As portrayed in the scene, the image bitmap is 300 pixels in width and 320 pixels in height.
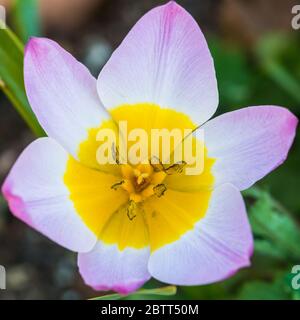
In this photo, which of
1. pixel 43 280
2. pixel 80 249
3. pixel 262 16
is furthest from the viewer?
pixel 262 16

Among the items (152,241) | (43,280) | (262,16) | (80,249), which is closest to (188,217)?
(152,241)

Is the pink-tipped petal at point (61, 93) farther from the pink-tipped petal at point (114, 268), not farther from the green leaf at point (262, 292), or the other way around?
the green leaf at point (262, 292)

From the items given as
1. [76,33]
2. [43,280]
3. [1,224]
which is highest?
[76,33]

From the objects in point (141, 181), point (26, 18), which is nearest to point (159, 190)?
point (141, 181)

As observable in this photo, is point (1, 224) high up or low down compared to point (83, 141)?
down
